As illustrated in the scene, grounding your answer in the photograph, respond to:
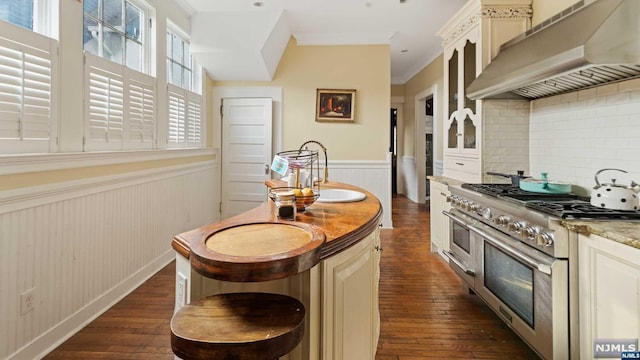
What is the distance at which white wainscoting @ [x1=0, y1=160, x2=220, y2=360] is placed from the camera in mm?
1751

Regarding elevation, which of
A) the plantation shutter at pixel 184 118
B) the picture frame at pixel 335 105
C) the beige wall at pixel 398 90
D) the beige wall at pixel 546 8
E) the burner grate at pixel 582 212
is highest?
the beige wall at pixel 398 90

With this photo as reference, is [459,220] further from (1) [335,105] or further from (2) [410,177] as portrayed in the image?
(2) [410,177]

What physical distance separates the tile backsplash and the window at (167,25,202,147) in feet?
11.7

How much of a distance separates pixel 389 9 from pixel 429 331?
3.57 metres

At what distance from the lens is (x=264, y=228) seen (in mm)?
1269

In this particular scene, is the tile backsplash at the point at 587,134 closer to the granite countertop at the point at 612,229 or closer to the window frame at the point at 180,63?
the granite countertop at the point at 612,229

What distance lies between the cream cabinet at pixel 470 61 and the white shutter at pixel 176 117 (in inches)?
120

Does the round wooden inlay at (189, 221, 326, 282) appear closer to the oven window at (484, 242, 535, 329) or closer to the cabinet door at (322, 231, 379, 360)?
the cabinet door at (322, 231, 379, 360)

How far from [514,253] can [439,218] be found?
65.1 inches

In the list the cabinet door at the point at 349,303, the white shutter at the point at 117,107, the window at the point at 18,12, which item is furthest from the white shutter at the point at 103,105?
the cabinet door at the point at 349,303

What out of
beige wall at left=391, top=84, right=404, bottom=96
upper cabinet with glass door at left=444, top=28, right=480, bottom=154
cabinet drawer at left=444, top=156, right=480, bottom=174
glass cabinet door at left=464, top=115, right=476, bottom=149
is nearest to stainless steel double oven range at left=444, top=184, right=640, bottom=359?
cabinet drawer at left=444, top=156, right=480, bottom=174

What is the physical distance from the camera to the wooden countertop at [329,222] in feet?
3.77

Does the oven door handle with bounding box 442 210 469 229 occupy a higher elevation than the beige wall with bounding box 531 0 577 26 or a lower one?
lower

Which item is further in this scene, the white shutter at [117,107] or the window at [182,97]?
the window at [182,97]
